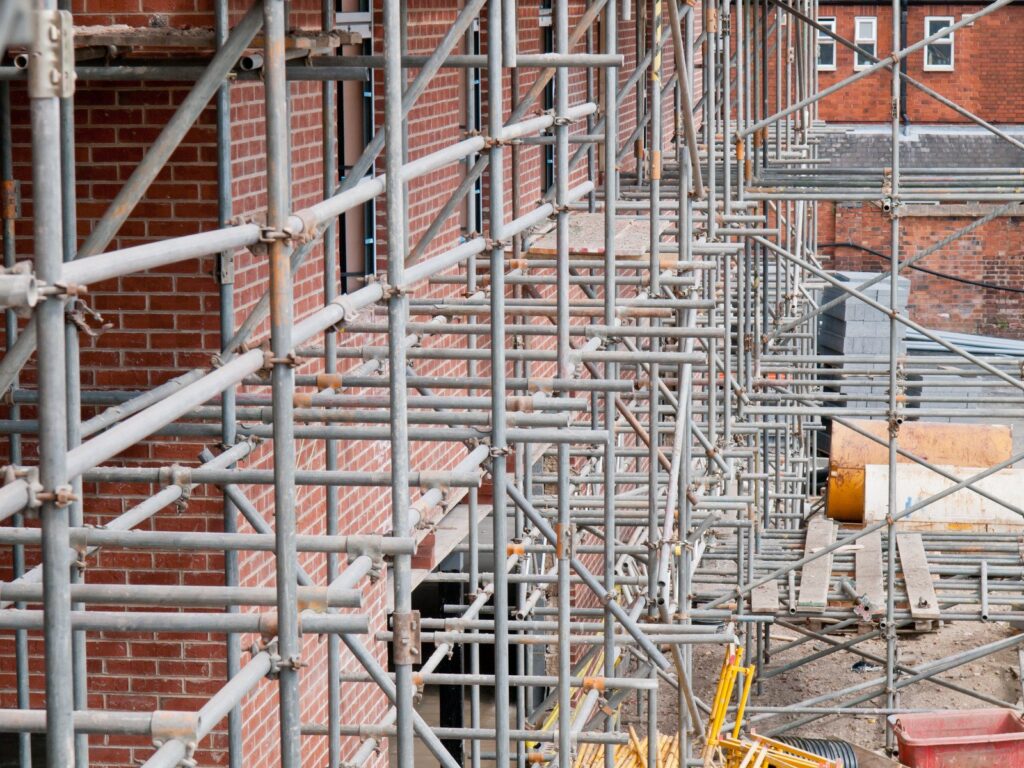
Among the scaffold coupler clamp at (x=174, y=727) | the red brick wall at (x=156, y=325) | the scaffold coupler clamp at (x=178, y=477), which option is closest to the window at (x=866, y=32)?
the red brick wall at (x=156, y=325)

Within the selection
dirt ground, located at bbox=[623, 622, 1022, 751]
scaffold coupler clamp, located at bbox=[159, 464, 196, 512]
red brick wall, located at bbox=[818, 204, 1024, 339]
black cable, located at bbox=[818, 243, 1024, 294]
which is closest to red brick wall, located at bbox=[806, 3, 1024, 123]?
red brick wall, located at bbox=[818, 204, 1024, 339]

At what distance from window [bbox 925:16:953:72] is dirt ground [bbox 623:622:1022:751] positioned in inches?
690

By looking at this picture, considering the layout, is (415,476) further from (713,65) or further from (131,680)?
(713,65)

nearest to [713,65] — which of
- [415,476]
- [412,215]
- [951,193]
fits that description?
[951,193]

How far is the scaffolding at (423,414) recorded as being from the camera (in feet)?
12.5

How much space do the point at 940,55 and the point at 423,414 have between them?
30320mm

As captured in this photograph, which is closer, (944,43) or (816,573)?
(816,573)

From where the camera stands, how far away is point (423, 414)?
251 inches

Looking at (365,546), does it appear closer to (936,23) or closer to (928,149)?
(928,149)

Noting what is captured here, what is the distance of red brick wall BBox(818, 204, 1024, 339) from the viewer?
3105cm

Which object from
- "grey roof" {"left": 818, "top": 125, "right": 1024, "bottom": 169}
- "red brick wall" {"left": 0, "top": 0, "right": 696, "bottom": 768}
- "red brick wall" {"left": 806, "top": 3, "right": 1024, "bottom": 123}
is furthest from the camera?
"red brick wall" {"left": 806, "top": 3, "right": 1024, "bottom": 123}

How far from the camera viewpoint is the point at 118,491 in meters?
7.15

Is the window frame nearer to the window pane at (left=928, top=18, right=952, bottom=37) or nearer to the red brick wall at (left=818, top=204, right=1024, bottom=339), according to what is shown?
the window pane at (left=928, top=18, right=952, bottom=37)

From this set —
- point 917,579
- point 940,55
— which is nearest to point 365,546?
point 917,579
